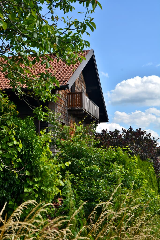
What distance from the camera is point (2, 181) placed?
5.70m

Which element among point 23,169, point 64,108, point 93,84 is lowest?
point 23,169

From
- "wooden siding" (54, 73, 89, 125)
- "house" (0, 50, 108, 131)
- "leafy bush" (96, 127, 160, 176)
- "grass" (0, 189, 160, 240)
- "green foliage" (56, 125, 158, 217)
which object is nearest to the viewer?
"grass" (0, 189, 160, 240)

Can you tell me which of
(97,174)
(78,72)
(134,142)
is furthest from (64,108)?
(97,174)

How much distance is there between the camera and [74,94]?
15.7 meters

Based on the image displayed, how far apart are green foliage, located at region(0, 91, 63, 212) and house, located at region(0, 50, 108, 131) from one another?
126 inches

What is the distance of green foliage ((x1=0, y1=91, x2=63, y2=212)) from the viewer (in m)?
5.64

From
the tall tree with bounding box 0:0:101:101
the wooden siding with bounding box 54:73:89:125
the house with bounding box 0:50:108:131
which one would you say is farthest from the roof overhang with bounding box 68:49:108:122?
the tall tree with bounding box 0:0:101:101

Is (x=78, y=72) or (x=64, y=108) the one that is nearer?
(x=78, y=72)

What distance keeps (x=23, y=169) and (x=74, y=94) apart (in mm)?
10237

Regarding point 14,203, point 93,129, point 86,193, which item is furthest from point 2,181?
point 93,129

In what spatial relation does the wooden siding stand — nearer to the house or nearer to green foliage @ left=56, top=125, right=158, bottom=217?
the house

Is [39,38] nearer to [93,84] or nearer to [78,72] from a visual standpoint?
[78,72]

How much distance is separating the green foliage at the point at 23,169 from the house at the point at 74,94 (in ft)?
10.5

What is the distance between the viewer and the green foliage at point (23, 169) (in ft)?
18.5
